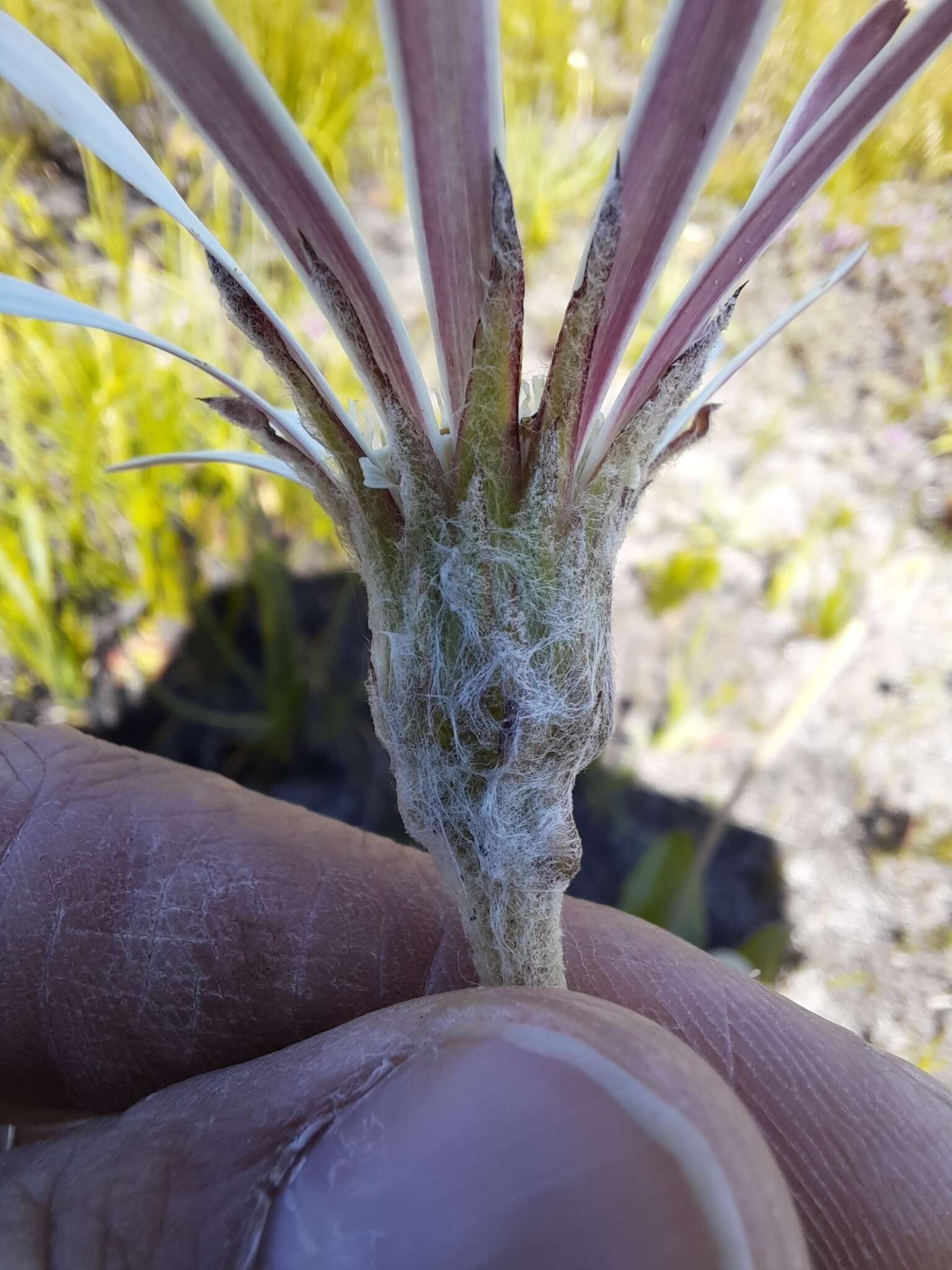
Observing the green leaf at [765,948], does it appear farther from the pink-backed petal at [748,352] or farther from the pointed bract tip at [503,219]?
the pointed bract tip at [503,219]

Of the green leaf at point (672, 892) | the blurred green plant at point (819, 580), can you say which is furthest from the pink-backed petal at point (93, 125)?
the blurred green plant at point (819, 580)

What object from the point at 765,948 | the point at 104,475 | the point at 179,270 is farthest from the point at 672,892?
the point at 179,270

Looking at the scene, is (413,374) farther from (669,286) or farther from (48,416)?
(669,286)

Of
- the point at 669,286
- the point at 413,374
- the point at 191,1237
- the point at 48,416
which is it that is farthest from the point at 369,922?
the point at 669,286

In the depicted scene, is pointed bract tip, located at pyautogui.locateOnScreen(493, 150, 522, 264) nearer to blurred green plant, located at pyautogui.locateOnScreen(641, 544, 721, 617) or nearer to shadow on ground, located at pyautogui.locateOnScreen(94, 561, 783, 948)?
shadow on ground, located at pyautogui.locateOnScreen(94, 561, 783, 948)

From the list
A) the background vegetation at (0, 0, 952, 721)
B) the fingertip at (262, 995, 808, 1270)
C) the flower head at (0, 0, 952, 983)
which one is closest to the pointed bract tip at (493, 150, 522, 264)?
the flower head at (0, 0, 952, 983)

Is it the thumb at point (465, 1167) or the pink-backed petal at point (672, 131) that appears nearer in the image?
the pink-backed petal at point (672, 131)

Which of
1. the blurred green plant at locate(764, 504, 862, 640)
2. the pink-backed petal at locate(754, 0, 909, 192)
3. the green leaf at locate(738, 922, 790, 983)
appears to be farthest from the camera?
the blurred green plant at locate(764, 504, 862, 640)

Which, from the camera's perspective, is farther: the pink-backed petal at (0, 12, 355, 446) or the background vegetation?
the background vegetation
